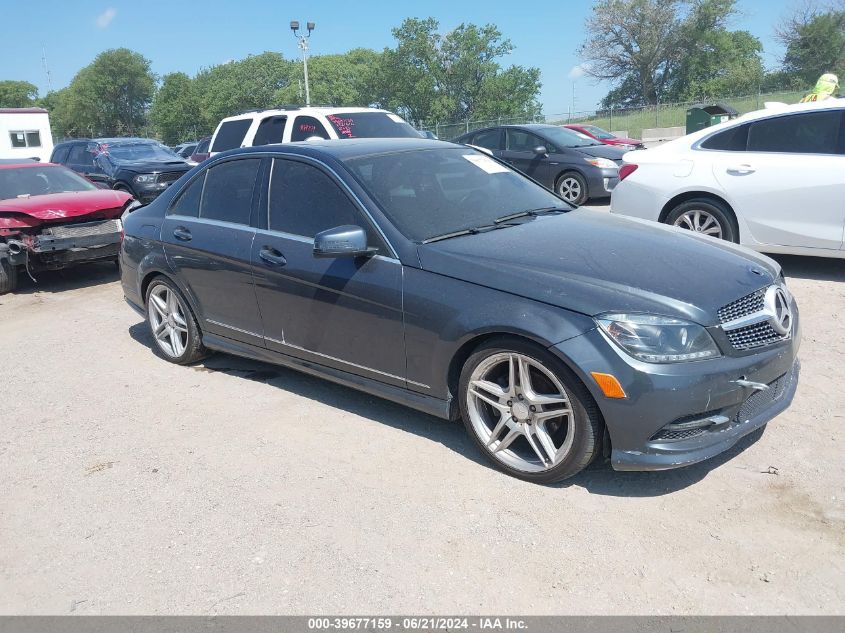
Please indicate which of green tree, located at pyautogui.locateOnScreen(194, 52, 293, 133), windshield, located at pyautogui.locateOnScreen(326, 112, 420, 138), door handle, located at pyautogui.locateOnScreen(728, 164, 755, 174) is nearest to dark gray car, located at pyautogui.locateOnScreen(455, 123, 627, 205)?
windshield, located at pyautogui.locateOnScreen(326, 112, 420, 138)

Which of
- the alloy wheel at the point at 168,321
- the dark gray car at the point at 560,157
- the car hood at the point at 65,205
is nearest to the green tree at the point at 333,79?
the dark gray car at the point at 560,157

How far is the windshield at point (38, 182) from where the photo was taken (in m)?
9.52

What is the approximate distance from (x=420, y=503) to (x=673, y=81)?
68728mm

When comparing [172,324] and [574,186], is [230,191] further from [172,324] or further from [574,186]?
[574,186]

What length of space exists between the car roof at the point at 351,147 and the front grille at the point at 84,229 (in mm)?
4578

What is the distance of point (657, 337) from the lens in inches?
→ 129

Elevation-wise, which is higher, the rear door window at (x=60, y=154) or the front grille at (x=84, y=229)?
the rear door window at (x=60, y=154)

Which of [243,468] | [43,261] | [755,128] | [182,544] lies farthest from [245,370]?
[755,128]

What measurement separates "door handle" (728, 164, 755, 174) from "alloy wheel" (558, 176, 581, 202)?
18.9ft

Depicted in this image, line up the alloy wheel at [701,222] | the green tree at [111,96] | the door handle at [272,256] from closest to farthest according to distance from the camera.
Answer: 1. the door handle at [272,256]
2. the alloy wheel at [701,222]
3. the green tree at [111,96]

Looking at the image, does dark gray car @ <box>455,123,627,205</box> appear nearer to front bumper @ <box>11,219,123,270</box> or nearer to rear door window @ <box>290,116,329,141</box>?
rear door window @ <box>290,116,329,141</box>

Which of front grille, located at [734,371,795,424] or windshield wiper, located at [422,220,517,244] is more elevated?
windshield wiper, located at [422,220,517,244]

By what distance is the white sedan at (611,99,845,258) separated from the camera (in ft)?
21.5

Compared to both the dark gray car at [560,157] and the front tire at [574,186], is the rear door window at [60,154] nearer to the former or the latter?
the dark gray car at [560,157]
